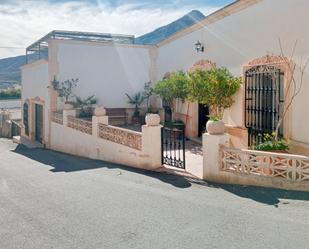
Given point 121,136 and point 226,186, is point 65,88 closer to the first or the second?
point 121,136

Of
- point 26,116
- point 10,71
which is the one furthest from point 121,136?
point 10,71

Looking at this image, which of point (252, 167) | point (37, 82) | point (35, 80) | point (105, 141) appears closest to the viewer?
point (252, 167)

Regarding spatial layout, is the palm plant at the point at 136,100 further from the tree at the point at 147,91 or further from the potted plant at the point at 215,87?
the potted plant at the point at 215,87

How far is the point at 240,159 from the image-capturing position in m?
7.11

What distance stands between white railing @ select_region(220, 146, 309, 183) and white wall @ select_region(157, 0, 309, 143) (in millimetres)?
2050

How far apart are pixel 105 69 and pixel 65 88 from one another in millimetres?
2430

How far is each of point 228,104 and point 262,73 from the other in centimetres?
166

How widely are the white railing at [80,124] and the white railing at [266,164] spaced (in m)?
6.72

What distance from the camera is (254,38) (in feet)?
32.1

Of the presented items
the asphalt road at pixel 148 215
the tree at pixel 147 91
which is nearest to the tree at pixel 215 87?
the asphalt road at pixel 148 215

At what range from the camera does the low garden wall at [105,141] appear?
9.04 m

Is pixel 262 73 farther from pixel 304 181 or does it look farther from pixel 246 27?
pixel 304 181

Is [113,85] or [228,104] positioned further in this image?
[113,85]

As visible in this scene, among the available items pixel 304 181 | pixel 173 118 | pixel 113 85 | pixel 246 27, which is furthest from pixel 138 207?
pixel 113 85
